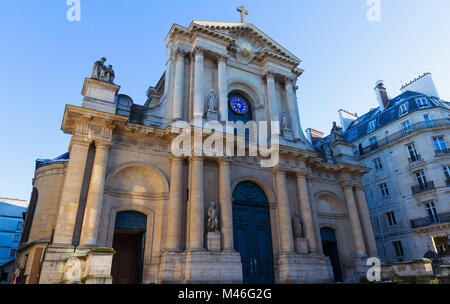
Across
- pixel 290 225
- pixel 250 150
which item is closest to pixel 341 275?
pixel 290 225

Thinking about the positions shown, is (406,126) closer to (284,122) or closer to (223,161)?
(284,122)

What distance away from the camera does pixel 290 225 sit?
1466cm

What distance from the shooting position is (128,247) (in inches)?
573

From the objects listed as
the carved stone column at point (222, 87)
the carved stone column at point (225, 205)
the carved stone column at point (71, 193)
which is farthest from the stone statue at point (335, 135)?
the carved stone column at point (71, 193)

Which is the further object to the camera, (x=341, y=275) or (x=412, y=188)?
(x=412, y=188)

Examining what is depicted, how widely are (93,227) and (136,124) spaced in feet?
14.9

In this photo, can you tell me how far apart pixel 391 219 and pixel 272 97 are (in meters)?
13.8

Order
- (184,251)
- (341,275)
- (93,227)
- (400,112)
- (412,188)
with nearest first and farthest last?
(93,227) < (184,251) < (341,275) < (412,188) < (400,112)

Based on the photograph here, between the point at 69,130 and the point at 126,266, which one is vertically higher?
the point at 69,130

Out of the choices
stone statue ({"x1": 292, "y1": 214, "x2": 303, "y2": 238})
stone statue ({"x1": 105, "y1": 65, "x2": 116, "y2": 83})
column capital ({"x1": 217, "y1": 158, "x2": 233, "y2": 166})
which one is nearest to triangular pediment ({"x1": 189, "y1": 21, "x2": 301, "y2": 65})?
stone statue ({"x1": 105, "y1": 65, "x2": 116, "y2": 83})

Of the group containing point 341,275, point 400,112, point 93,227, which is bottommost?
point 341,275

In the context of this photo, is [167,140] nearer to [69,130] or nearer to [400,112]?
[69,130]

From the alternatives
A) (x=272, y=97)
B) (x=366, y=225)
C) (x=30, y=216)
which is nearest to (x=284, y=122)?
(x=272, y=97)

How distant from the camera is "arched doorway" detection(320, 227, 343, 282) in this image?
16969 millimetres
